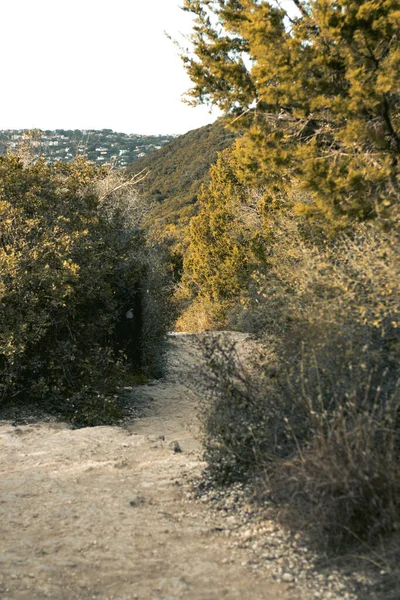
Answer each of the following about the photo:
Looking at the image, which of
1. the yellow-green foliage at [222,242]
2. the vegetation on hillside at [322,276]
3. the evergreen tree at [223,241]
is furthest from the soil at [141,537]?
the evergreen tree at [223,241]

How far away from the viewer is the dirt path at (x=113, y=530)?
4.15m

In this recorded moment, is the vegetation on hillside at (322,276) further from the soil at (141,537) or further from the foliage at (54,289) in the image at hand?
the foliage at (54,289)

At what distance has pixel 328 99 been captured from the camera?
24.2 feet

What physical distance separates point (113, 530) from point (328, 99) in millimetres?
5374

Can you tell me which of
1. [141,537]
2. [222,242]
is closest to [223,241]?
[222,242]

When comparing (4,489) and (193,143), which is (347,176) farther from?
(193,143)

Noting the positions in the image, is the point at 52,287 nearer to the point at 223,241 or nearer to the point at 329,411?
the point at 329,411

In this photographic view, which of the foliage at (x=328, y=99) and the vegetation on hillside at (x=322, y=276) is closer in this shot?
the vegetation on hillside at (x=322, y=276)

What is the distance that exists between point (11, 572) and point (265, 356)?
158 inches

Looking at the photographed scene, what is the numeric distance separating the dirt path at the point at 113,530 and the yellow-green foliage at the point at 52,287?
2.78 metres

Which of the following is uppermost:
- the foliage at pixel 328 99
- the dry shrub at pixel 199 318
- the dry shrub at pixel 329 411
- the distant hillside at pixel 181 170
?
the distant hillside at pixel 181 170

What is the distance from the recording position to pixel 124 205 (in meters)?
17.1

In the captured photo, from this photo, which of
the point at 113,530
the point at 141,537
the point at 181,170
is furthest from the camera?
the point at 181,170

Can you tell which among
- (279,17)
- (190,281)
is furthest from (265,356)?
(190,281)
